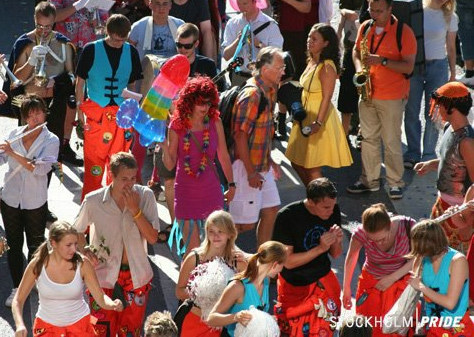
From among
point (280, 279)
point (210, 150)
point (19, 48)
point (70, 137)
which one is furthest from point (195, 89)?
point (70, 137)

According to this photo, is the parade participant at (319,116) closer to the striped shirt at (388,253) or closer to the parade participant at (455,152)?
the parade participant at (455,152)

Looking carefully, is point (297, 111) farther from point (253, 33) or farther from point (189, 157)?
point (189, 157)

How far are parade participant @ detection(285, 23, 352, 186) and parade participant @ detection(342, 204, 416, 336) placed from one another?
7.48ft

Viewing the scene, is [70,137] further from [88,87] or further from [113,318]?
[113,318]

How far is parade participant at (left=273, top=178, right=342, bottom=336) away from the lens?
8.62 m

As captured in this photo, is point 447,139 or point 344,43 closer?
point 447,139

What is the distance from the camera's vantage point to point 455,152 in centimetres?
915

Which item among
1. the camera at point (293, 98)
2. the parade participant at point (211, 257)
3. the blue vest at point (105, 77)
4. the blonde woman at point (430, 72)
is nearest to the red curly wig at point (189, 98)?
the parade participant at point (211, 257)

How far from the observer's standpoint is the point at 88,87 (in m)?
11.0

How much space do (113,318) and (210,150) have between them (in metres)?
1.61

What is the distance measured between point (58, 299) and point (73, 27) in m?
5.38

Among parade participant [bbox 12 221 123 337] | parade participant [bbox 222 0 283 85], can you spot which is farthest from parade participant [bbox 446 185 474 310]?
parade participant [bbox 222 0 283 85]

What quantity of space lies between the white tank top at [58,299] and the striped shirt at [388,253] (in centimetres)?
214

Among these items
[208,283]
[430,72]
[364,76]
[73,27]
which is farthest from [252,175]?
[73,27]
